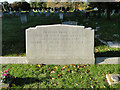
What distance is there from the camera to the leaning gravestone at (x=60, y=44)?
568cm

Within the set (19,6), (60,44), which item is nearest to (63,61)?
(60,44)

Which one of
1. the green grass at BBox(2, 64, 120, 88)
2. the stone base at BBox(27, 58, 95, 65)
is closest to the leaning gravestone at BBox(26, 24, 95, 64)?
the stone base at BBox(27, 58, 95, 65)

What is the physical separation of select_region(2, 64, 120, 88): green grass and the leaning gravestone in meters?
0.29

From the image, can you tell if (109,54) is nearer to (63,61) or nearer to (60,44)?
(63,61)

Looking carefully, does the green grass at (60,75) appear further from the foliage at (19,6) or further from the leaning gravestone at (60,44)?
the foliage at (19,6)

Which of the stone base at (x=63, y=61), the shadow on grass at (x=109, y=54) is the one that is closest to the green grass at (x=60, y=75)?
the stone base at (x=63, y=61)

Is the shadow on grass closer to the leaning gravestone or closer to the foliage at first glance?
the leaning gravestone

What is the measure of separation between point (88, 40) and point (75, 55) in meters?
0.77

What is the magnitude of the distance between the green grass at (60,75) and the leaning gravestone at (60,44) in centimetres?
29

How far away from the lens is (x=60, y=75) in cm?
511

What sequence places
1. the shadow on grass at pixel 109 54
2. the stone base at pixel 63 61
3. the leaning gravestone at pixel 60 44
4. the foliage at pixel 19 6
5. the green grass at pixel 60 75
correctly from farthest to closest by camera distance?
1. the foliage at pixel 19 6
2. the shadow on grass at pixel 109 54
3. the stone base at pixel 63 61
4. the leaning gravestone at pixel 60 44
5. the green grass at pixel 60 75

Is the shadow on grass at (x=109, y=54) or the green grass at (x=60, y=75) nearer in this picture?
the green grass at (x=60, y=75)

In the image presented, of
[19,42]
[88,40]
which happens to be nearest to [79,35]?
[88,40]

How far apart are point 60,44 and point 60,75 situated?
1.26 metres
